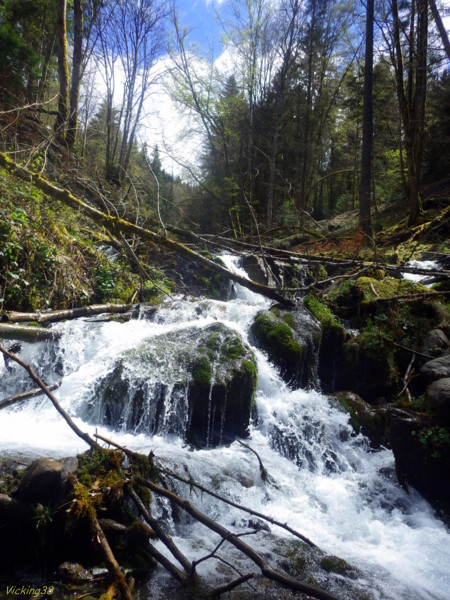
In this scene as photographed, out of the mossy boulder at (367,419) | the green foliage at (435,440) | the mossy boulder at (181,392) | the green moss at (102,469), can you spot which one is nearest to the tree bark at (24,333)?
the mossy boulder at (181,392)

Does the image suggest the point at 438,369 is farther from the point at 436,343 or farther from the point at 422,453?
the point at 422,453

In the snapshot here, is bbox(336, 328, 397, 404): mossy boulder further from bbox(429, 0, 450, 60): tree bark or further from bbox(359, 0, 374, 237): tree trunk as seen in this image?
bbox(429, 0, 450, 60): tree bark

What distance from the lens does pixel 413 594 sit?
3.21 metres

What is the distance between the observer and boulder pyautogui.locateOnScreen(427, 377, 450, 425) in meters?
4.67

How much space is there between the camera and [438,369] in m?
5.49

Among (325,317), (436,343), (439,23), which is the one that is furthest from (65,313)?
(439,23)

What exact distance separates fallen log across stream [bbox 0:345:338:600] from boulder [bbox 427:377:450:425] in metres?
2.96

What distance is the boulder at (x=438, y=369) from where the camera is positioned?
5414mm

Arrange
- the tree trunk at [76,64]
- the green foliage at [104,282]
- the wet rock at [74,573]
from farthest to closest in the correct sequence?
the tree trunk at [76,64]
the green foliage at [104,282]
the wet rock at [74,573]

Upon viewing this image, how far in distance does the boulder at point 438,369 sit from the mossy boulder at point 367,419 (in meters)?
1.02

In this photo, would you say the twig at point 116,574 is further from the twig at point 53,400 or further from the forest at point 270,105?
the forest at point 270,105

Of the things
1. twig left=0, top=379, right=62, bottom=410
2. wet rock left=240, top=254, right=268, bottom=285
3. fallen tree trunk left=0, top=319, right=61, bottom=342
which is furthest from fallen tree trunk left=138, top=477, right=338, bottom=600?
wet rock left=240, top=254, right=268, bottom=285

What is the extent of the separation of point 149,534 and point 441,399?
3909 millimetres

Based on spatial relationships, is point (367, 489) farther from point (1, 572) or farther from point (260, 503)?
point (1, 572)
